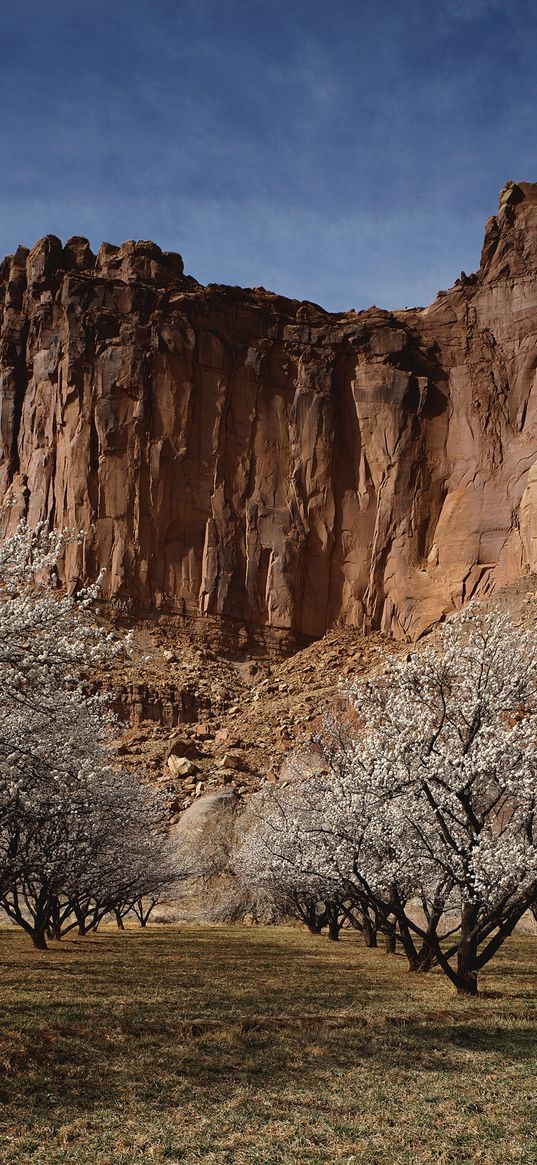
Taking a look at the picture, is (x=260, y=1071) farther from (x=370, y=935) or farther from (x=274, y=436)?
(x=274, y=436)

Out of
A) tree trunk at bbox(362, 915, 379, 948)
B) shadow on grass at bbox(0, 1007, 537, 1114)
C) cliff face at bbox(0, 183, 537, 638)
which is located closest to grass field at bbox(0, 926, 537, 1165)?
shadow on grass at bbox(0, 1007, 537, 1114)

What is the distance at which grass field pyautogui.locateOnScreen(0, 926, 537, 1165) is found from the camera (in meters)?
7.18

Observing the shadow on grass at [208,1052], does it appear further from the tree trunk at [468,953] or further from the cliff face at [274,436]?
the cliff face at [274,436]

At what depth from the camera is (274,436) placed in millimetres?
87625

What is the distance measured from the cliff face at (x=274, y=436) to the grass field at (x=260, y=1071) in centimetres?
6370

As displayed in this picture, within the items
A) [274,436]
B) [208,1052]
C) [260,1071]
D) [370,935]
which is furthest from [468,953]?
[274,436]

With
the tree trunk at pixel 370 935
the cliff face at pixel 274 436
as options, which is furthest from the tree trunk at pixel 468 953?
the cliff face at pixel 274 436

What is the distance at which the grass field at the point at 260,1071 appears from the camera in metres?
7.18

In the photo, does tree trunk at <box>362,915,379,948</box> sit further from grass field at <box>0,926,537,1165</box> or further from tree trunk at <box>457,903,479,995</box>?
tree trunk at <box>457,903,479,995</box>

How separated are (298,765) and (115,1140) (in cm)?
3913

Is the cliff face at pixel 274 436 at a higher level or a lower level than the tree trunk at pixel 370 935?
higher

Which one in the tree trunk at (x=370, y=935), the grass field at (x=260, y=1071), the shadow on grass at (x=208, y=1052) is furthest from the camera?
the tree trunk at (x=370, y=935)

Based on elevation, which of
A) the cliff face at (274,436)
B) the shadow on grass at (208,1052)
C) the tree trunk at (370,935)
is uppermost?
the cliff face at (274,436)

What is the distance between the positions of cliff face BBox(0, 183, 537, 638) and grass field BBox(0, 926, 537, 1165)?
209 ft
